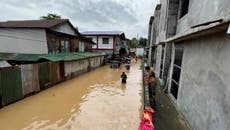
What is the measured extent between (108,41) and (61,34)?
14.1 metres

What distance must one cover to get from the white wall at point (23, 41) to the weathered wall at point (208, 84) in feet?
35.5

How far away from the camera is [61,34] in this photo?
14.5 meters

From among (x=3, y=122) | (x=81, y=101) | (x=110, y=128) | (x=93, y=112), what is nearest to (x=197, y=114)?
(x=110, y=128)

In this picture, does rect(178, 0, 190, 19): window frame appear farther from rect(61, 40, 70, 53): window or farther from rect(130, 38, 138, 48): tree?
rect(130, 38, 138, 48): tree

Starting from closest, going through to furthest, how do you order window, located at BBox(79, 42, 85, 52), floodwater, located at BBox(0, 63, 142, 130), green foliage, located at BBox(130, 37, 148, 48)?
floodwater, located at BBox(0, 63, 142, 130) < window, located at BBox(79, 42, 85, 52) < green foliage, located at BBox(130, 37, 148, 48)

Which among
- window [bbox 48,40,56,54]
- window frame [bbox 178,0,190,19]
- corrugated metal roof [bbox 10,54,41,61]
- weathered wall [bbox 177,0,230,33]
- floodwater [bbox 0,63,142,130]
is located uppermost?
window frame [bbox 178,0,190,19]

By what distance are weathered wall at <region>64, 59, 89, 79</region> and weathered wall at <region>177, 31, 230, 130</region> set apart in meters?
9.75

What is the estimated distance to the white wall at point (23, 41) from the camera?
12.4 m

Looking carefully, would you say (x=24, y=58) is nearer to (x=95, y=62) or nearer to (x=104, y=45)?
(x=95, y=62)

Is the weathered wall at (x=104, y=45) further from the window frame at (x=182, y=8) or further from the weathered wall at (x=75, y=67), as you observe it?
the window frame at (x=182, y=8)

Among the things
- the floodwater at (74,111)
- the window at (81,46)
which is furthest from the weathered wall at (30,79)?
the window at (81,46)

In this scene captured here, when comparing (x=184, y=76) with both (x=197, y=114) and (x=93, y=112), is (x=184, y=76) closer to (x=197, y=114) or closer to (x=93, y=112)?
(x=197, y=114)

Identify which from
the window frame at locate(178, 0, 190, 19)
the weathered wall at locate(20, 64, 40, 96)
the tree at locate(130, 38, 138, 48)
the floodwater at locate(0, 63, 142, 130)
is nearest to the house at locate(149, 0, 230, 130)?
the floodwater at locate(0, 63, 142, 130)

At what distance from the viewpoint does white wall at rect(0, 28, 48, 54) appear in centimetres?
1239
